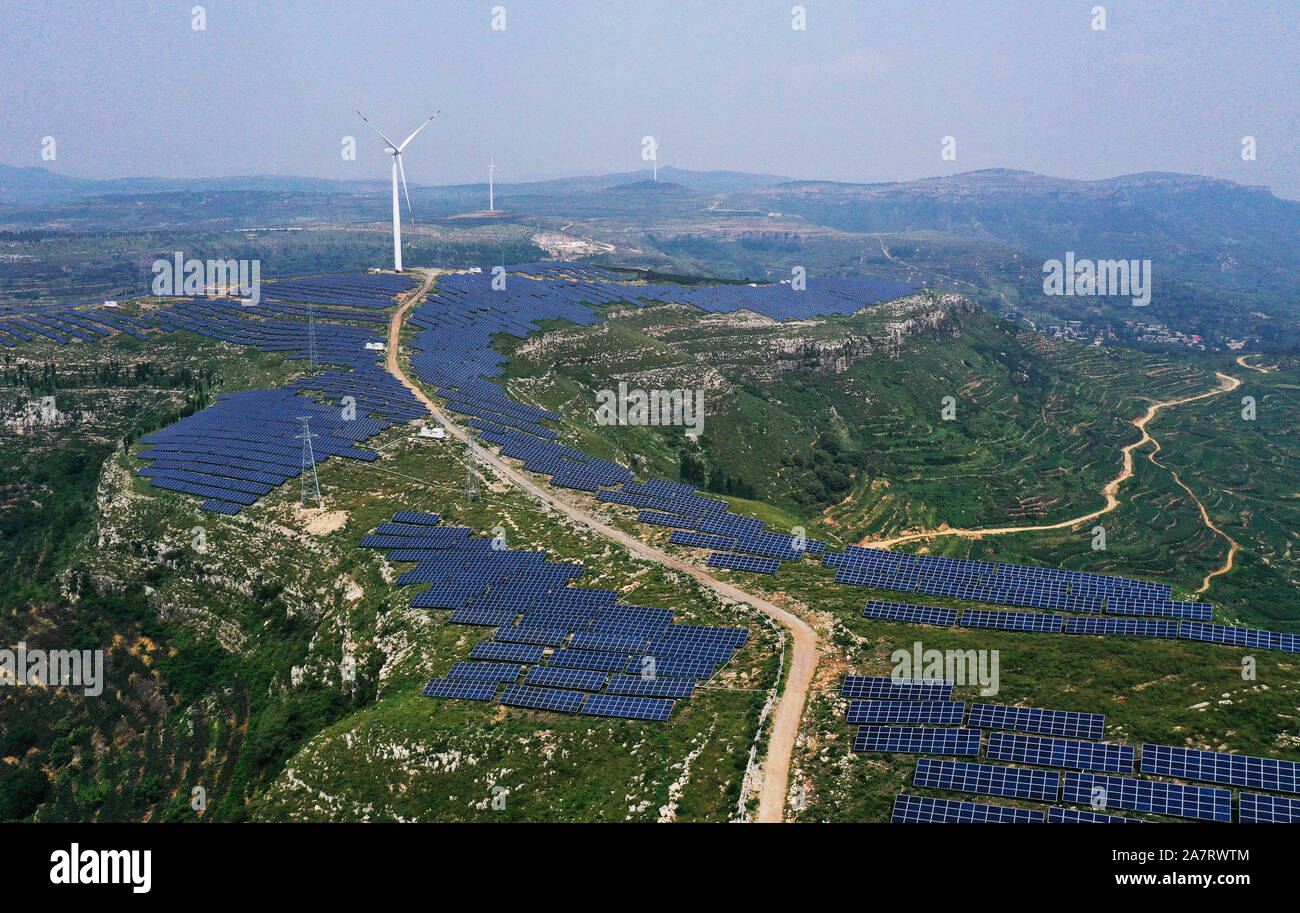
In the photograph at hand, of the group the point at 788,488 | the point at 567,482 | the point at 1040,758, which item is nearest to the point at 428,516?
the point at 567,482

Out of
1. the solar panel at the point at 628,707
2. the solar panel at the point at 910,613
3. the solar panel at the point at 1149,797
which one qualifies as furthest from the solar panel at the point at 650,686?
the solar panel at the point at 1149,797

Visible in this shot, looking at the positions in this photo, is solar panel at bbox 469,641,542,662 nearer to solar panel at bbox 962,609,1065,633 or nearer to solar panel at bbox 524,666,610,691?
solar panel at bbox 524,666,610,691

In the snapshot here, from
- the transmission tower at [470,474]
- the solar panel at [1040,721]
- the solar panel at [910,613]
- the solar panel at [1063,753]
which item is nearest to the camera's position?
the solar panel at [1063,753]

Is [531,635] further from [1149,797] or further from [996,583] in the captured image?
[1149,797]

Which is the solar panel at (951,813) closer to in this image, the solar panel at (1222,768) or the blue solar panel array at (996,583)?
the solar panel at (1222,768)

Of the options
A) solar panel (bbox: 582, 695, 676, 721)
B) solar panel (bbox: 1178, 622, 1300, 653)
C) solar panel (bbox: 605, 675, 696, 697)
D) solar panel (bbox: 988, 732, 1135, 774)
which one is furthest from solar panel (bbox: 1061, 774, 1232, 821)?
solar panel (bbox: 582, 695, 676, 721)

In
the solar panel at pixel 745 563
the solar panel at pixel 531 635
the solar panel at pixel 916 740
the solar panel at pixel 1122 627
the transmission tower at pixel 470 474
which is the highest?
the transmission tower at pixel 470 474
